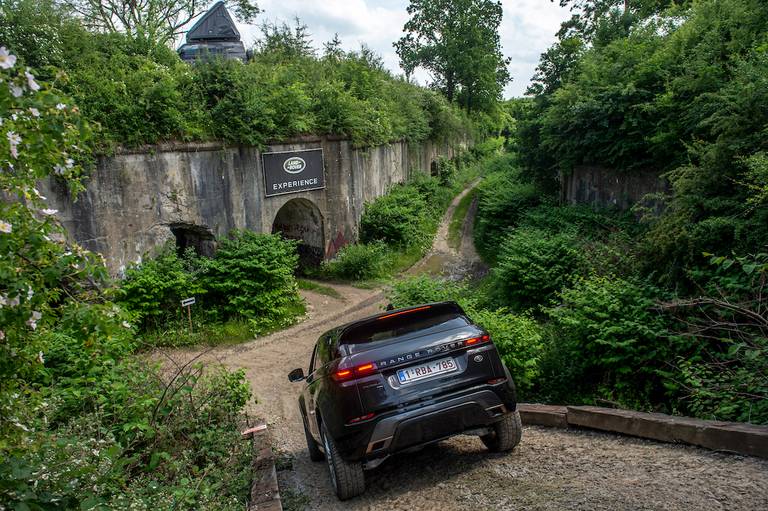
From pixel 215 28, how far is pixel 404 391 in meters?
21.8

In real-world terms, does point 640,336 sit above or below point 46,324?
below

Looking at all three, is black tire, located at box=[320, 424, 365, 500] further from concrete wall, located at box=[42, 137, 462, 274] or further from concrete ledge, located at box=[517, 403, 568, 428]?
concrete wall, located at box=[42, 137, 462, 274]

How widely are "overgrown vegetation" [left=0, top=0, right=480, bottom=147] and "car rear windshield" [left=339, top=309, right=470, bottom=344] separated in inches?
323

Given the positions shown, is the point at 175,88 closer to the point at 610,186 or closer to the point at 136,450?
the point at 136,450

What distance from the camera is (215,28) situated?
22484mm

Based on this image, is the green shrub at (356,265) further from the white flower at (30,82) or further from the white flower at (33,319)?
the white flower at (30,82)

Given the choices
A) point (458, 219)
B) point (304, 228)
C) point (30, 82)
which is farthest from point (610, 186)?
point (30, 82)

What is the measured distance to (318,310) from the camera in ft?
51.1

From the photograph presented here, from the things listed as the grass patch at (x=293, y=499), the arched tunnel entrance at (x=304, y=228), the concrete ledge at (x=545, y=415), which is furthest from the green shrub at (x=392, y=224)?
the grass patch at (x=293, y=499)

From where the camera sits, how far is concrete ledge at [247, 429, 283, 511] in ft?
15.9

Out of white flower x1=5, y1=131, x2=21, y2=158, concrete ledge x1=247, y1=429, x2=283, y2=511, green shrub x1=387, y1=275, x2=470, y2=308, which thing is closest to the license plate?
concrete ledge x1=247, y1=429, x2=283, y2=511

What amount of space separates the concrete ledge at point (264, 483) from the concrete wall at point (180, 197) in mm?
7927

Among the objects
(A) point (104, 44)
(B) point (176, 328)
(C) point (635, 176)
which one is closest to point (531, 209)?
(C) point (635, 176)

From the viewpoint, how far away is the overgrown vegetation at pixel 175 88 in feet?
39.4
